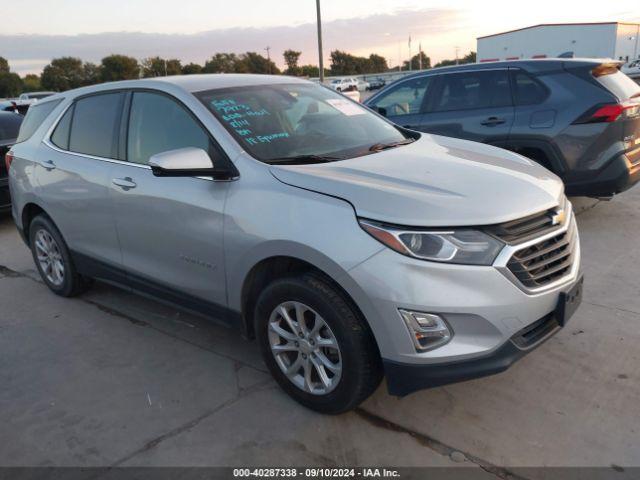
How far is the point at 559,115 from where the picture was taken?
5586 mm

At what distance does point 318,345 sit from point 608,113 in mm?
4183

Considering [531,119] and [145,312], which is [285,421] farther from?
[531,119]

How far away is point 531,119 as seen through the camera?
18.9 feet

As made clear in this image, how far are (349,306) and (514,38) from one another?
219ft

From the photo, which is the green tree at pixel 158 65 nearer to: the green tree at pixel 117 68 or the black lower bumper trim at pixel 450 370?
the green tree at pixel 117 68

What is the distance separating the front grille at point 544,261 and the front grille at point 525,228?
0.16 feet

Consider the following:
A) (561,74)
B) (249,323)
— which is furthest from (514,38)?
(249,323)

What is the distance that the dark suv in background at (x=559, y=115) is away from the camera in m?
5.44

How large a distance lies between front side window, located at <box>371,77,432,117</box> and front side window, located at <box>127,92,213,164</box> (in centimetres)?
370

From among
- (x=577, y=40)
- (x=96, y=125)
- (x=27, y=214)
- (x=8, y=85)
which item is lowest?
(x=27, y=214)

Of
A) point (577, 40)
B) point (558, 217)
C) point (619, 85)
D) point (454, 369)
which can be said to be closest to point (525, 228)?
point (558, 217)

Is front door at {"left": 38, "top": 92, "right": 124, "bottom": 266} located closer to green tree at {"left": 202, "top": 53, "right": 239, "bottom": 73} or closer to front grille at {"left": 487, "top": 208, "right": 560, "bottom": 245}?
front grille at {"left": 487, "top": 208, "right": 560, "bottom": 245}

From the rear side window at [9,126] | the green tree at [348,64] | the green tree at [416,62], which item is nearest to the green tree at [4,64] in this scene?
the green tree at [348,64]

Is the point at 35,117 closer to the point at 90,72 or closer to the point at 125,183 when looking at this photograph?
the point at 125,183
